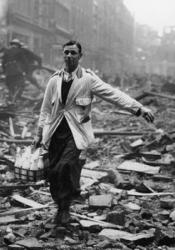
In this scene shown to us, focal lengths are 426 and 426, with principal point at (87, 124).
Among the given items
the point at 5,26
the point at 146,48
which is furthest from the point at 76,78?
the point at 146,48

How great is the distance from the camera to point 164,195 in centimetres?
605

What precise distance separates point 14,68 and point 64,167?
1027 cm

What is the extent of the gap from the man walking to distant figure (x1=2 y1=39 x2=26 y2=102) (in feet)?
32.2

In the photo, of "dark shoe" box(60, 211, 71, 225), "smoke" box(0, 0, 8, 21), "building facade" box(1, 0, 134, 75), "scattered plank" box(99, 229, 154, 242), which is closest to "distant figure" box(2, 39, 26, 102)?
"dark shoe" box(60, 211, 71, 225)

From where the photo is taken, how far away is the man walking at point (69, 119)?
4.39 m

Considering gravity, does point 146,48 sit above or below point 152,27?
below

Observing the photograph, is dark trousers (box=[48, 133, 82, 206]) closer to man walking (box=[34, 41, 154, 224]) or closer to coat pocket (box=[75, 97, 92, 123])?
man walking (box=[34, 41, 154, 224])

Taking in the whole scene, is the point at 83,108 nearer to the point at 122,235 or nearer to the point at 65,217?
the point at 65,217

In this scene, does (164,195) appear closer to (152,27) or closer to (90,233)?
(90,233)

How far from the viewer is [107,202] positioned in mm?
5285

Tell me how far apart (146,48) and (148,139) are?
7668cm

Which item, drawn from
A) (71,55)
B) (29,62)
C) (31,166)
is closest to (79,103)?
(71,55)

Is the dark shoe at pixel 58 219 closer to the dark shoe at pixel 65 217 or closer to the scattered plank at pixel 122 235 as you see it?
the dark shoe at pixel 65 217

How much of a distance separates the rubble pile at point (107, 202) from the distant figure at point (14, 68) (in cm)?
437
